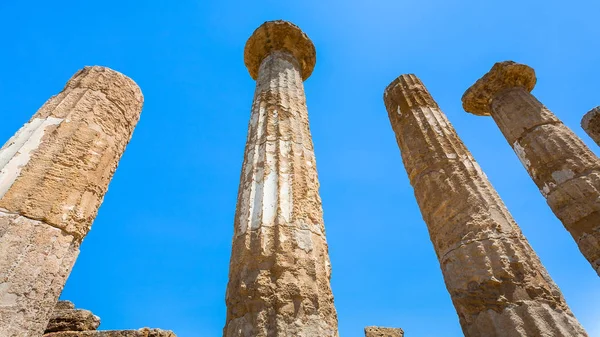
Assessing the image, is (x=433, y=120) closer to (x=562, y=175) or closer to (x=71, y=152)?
(x=562, y=175)

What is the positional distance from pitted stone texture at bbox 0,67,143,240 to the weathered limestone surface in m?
1.83

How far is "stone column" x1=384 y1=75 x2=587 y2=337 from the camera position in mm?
4250

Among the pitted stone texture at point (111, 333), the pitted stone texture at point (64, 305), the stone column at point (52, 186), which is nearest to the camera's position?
the stone column at point (52, 186)

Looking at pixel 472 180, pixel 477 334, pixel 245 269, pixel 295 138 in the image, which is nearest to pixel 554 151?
pixel 472 180

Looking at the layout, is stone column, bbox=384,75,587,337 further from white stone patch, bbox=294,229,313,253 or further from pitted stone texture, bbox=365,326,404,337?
white stone patch, bbox=294,229,313,253

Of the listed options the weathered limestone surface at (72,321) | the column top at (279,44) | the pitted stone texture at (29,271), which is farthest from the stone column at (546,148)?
the weathered limestone surface at (72,321)

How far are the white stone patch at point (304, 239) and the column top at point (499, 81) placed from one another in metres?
8.21

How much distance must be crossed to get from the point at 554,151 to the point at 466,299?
468cm

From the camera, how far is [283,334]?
3.01m

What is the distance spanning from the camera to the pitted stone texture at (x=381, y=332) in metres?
6.06

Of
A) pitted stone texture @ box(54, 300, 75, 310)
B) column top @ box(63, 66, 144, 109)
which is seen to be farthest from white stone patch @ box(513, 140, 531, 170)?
pitted stone texture @ box(54, 300, 75, 310)

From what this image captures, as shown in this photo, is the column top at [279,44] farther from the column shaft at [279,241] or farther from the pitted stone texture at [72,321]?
the pitted stone texture at [72,321]

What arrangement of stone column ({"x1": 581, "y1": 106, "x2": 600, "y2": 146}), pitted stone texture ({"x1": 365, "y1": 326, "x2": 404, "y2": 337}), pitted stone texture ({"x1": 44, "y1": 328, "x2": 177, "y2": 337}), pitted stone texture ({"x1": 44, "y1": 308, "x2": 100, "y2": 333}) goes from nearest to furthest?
pitted stone texture ({"x1": 44, "y1": 328, "x2": 177, "y2": 337}) < pitted stone texture ({"x1": 44, "y1": 308, "x2": 100, "y2": 333}) < pitted stone texture ({"x1": 365, "y1": 326, "x2": 404, "y2": 337}) < stone column ({"x1": 581, "y1": 106, "x2": 600, "y2": 146})

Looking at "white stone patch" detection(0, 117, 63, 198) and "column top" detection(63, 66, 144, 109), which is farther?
"column top" detection(63, 66, 144, 109)
